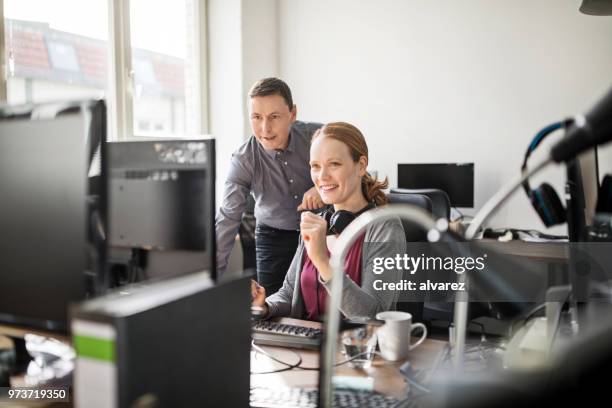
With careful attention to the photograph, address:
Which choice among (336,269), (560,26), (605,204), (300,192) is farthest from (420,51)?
(336,269)

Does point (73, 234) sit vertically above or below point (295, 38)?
below

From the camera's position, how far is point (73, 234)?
0.82 meters

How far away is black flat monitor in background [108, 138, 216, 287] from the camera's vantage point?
1096mm

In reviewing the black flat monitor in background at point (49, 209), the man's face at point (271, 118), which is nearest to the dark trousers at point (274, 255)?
the man's face at point (271, 118)

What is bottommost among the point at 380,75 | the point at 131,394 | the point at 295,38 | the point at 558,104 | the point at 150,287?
the point at 131,394

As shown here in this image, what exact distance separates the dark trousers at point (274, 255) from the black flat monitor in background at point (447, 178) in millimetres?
1771

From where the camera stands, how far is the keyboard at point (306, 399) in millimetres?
917

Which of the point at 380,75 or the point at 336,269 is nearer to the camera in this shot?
the point at 336,269

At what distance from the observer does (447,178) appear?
3.88m

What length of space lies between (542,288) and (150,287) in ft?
Result: 1.96

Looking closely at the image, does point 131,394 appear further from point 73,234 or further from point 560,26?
point 560,26

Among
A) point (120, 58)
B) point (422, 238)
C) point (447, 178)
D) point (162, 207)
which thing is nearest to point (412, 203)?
point (422, 238)

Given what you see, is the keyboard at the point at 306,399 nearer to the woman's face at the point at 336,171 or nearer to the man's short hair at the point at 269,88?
the woman's face at the point at 336,171

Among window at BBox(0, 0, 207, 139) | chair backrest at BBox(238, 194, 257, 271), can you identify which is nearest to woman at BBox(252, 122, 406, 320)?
window at BBox(0, 0, 207, 139)
